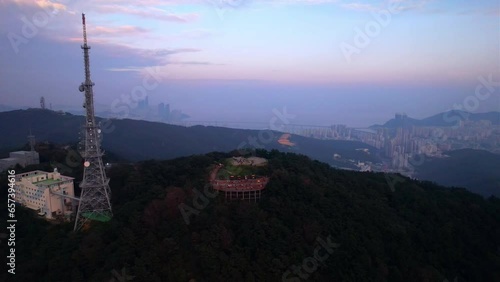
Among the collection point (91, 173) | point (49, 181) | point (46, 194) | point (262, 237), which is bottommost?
point (262, 237)

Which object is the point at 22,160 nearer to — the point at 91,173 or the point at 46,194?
the point at 46,194

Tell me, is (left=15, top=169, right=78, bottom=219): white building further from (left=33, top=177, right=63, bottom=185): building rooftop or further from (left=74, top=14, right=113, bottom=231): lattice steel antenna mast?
(left=74, top=14, right=113, bottom=231): lattice steel antenna mast

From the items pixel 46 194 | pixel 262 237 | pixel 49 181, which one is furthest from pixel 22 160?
pixel 262 237

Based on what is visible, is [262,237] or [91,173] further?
[91,173]

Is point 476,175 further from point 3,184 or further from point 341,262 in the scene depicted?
point 3,184

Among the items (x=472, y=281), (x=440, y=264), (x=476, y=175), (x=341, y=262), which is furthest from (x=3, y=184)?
(x=476, y=175)

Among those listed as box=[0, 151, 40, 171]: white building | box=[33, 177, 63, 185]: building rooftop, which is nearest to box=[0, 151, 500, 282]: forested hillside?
box=[33, 177, 63, 185]: building rooftop
